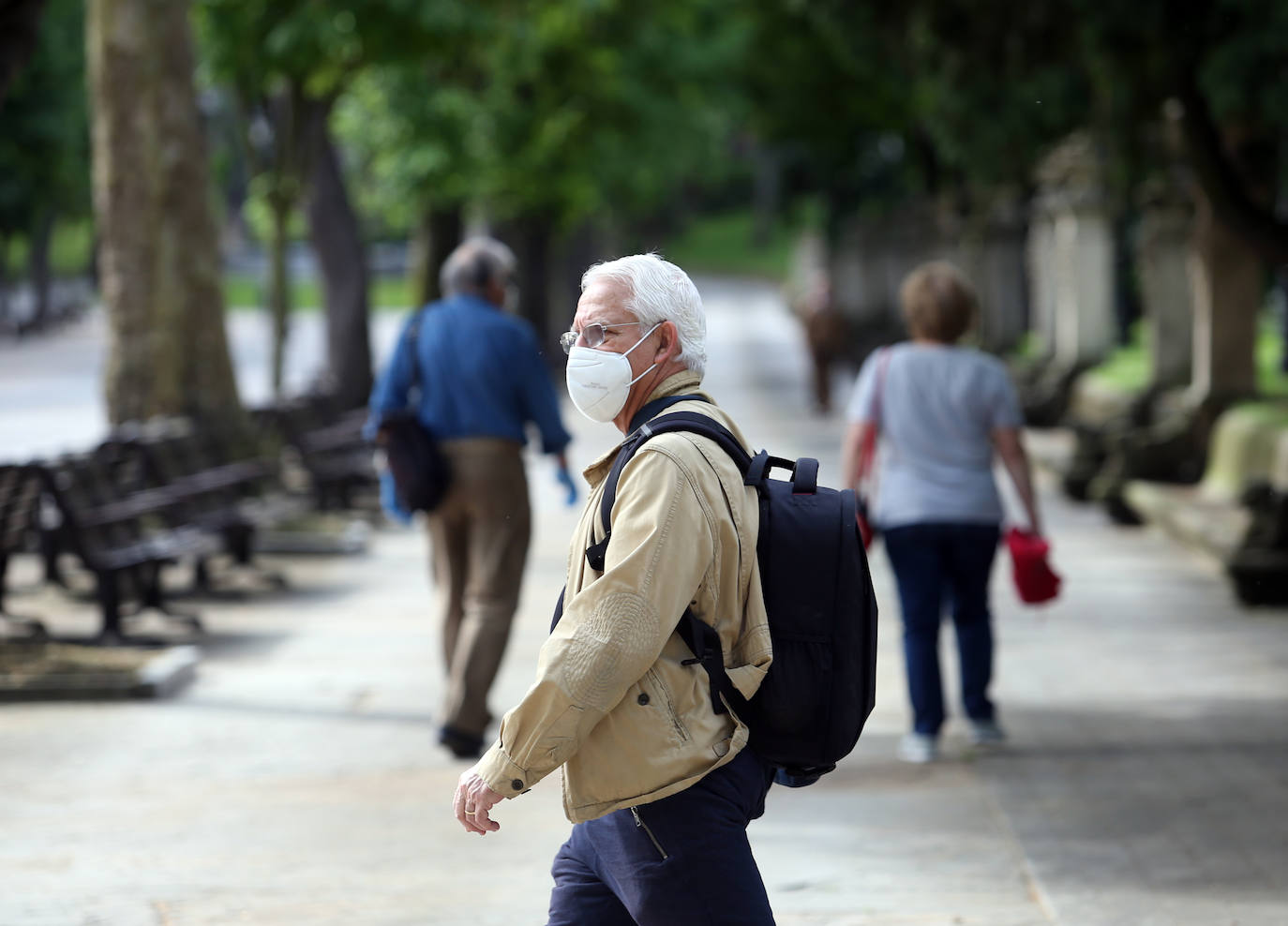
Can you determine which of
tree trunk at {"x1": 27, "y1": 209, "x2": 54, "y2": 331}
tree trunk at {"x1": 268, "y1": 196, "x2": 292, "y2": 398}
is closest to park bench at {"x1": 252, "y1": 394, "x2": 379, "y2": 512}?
tree trunk at {"x1": 268, "y1": 196, "x2": 292, "y2": 398}

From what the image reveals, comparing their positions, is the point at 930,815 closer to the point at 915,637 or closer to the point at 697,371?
the point at 915,637

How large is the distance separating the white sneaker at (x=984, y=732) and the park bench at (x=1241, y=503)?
3706 mm

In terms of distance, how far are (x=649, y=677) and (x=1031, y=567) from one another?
4459mm

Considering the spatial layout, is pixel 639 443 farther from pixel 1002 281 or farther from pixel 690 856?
pixel 1002 281

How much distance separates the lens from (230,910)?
18.3 feet

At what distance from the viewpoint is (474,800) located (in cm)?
335

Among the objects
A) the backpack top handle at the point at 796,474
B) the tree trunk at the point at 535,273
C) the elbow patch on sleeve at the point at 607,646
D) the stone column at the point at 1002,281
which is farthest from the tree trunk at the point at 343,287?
the elbow patch on sleeve at the point at 607,646

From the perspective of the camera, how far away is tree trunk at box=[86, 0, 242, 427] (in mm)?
13719

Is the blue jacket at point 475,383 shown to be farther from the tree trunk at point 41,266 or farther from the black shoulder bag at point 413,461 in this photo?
the tree trunk at point 41,266

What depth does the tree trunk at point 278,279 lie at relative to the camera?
56.2 ft

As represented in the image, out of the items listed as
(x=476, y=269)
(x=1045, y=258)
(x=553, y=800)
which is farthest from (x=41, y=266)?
(x=553, y=800)

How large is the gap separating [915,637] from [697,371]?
153 inches

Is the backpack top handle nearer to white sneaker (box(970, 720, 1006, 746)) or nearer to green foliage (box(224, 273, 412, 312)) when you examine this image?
white sneaker (box(970, 720, 1006, 746))

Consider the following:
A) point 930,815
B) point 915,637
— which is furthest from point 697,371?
point 915,637
